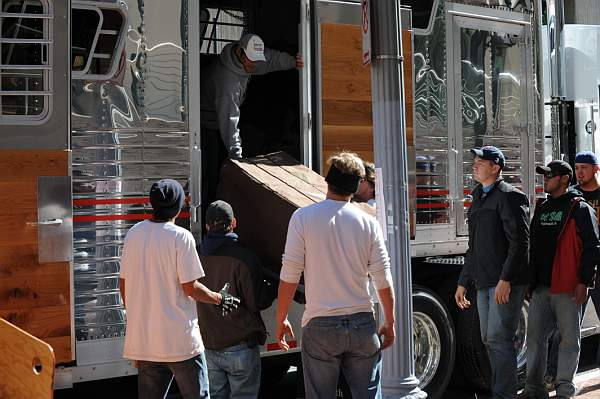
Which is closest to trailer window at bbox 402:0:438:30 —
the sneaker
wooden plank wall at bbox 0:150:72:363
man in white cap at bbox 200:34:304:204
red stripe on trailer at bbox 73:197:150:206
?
man in white cap at bbox 200:34:304:204

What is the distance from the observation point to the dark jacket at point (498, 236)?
6.39 meters

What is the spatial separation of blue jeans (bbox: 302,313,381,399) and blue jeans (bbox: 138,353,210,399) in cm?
57

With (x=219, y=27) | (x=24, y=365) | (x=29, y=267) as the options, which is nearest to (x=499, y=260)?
(x=29, y=267)

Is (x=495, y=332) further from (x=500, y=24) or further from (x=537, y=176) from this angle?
(x=500, y=24)

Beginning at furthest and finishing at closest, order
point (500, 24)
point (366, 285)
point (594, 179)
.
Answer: point (500, 24) < point (594, 179) < point (366, 285)

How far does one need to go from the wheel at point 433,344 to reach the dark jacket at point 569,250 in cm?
86

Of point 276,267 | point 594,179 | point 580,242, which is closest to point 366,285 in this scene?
point 276,267

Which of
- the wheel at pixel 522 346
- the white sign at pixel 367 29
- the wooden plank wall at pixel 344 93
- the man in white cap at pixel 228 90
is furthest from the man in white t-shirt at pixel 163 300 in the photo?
the wheel at pixel 522 346

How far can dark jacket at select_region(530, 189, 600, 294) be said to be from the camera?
6754mm

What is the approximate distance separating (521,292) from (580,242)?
66cm

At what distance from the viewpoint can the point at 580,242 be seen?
6840 millimetres

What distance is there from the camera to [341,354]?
461cm

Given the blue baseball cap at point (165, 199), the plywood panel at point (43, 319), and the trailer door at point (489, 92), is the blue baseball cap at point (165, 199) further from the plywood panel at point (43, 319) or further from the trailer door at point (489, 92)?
the trailer door at point (489, 92)

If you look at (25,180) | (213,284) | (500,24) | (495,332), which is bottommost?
(495,332)
